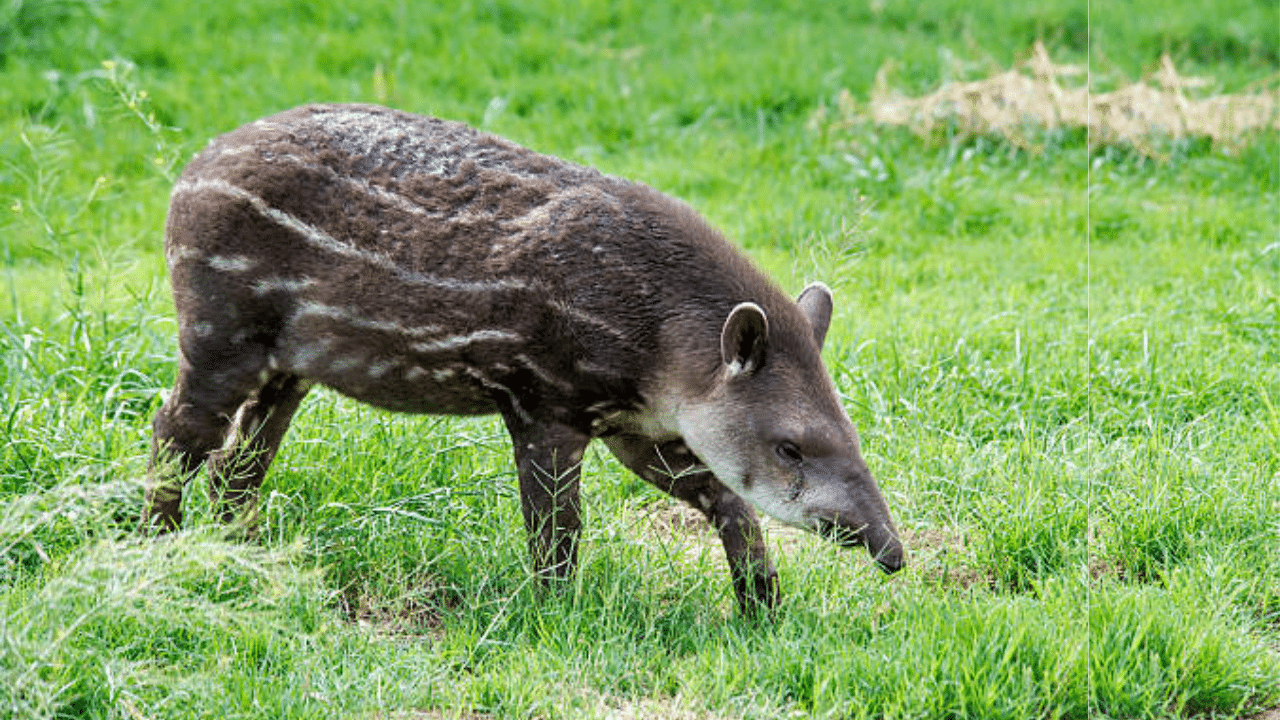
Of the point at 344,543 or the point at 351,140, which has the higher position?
the point at 351,140

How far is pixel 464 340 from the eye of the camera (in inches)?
209

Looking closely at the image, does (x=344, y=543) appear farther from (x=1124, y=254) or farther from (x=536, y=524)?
(x=1124, y=254)

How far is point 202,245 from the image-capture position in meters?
5.54

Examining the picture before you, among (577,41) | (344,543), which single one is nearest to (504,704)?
(344,543)

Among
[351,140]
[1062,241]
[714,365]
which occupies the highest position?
[351,140]

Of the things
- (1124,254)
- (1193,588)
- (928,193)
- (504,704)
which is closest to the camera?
(504,704)

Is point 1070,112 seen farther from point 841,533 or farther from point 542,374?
point 542,374

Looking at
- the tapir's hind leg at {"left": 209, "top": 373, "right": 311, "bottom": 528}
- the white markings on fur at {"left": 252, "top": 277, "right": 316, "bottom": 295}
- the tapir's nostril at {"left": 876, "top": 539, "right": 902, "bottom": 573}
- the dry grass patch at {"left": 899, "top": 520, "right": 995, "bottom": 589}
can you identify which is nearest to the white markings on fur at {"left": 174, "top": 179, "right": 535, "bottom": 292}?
the white markings on fur at {"left": 252, "top": 277, "right": 316, "bottom": 295}

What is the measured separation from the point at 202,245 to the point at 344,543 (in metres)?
1.16

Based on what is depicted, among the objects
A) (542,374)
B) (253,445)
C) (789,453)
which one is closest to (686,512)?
(789,453)

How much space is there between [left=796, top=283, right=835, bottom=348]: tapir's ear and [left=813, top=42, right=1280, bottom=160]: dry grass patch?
18.1 ft

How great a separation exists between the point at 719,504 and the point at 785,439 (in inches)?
21.1

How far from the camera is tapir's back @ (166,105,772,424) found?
5.30 meters

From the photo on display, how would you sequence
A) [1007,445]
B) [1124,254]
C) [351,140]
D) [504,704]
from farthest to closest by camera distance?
[1124,254] → [1007,445] → [351,140] → [504,704]
